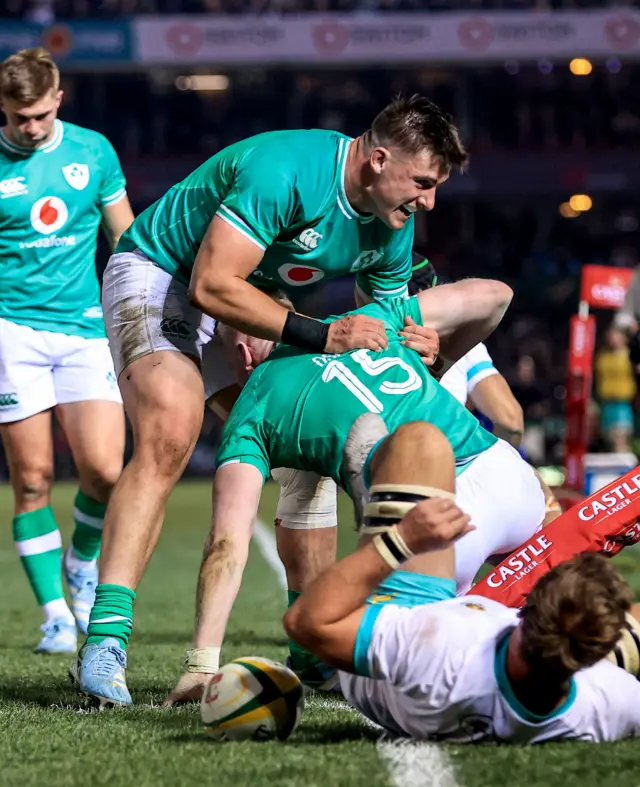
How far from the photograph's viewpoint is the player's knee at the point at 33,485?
6.22 meters

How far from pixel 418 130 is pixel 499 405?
7.80 ft

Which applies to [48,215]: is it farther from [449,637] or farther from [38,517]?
[449,637]

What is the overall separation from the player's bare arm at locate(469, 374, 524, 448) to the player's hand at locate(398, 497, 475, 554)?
3244 mm

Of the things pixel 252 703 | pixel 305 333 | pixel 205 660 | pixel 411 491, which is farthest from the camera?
pixel 305 333

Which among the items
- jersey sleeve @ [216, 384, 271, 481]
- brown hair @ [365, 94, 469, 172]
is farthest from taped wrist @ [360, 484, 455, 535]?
brown hair @ [365, 94, 469, 172]

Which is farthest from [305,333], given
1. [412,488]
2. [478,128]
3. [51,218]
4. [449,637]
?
[478,128]

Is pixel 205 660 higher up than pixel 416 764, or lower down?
lower down

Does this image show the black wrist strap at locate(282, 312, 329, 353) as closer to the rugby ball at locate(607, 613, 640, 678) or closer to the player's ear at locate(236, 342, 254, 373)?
the player's ear at locate(236, 342, 254, 373)

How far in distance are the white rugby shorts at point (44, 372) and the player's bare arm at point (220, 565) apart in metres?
2.28

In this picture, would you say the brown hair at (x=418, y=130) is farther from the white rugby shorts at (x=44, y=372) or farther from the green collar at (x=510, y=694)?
the white rugby shorts at (x=44, y=372)

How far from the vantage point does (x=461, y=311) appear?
4559mm

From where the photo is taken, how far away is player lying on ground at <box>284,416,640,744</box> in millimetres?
2936

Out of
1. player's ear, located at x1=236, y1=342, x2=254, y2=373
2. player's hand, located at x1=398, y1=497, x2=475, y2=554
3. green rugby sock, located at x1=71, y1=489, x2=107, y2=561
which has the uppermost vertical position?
player's hand, located at x1=398, y1=497, x2=475, y2=554

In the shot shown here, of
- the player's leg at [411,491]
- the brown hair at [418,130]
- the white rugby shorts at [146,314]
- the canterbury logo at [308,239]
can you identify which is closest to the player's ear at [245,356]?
the white rugby shorts at [146,314]
